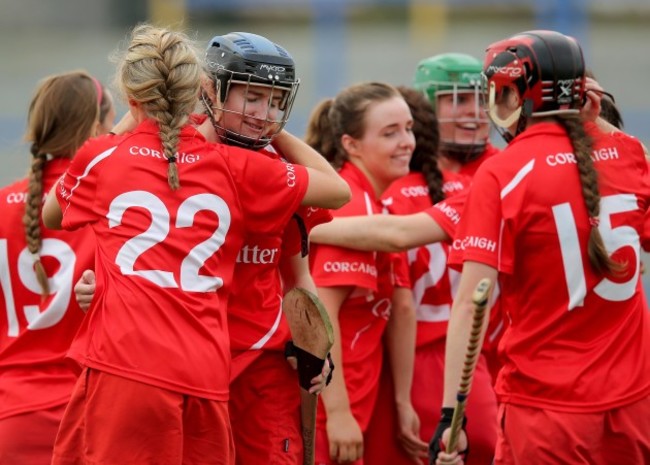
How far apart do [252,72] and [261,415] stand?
110 cm

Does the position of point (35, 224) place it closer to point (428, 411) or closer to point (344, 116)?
point (344, 116)

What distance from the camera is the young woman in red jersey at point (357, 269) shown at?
474 cm

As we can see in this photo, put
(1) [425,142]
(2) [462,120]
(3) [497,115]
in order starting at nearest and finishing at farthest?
(3) [497,115] < (1) [425,142] < (2) [462,120]

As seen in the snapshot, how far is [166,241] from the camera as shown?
11.4 feet

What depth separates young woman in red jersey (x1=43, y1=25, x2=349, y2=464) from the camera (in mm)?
3389

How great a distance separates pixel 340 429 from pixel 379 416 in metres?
0.42

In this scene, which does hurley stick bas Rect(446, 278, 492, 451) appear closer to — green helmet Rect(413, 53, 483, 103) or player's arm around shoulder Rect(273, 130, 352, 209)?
player's arm around shoulder Rect(273, 130, 352, 209)

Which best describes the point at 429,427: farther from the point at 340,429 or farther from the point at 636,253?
the point at 636,253

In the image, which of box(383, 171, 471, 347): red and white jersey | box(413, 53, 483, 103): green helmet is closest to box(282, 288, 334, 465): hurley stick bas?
box(383, 171, 471, 347): red and white jersey

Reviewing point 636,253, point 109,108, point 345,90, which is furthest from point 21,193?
point 636,253

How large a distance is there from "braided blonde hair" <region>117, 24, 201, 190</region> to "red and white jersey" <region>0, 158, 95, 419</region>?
3.34 ft

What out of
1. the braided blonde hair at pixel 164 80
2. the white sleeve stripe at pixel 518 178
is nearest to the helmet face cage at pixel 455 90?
the white sleeve stripe at pixel 518 178

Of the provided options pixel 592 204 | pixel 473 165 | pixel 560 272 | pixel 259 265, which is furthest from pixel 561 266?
pixel 473 165

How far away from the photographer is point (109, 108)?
4.89 metres
